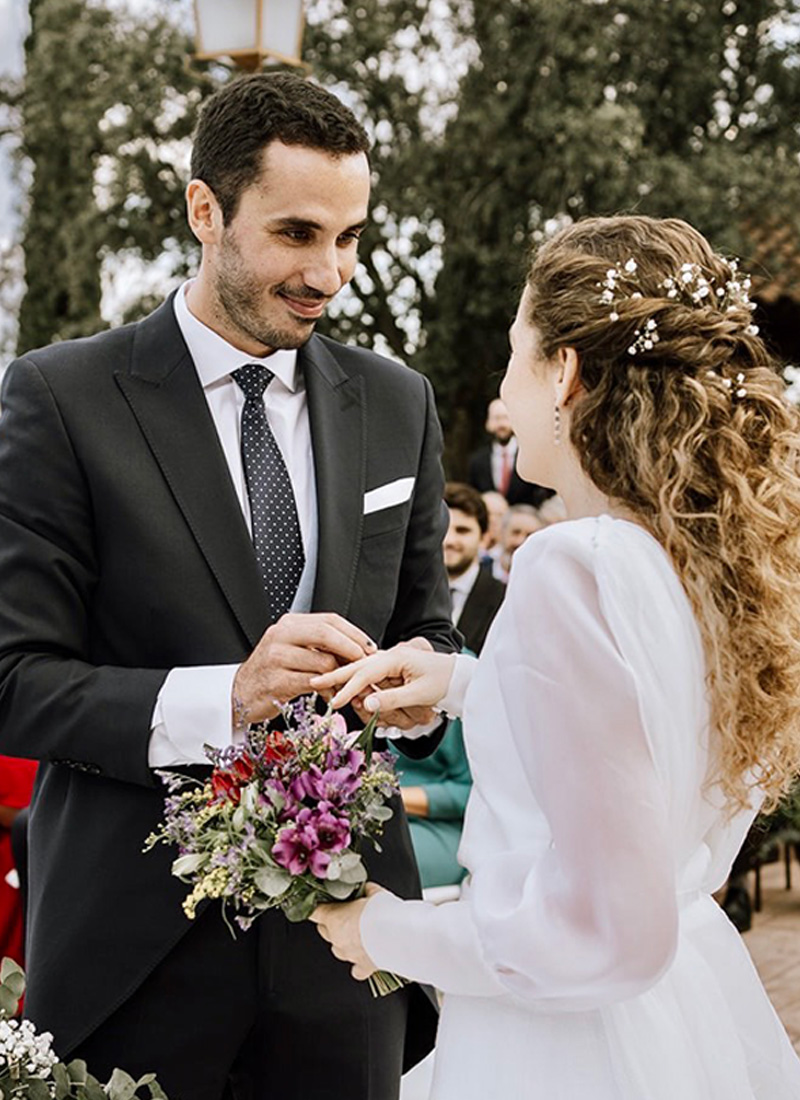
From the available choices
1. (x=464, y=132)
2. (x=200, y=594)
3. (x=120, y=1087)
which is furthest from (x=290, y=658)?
(x=464, y=132)

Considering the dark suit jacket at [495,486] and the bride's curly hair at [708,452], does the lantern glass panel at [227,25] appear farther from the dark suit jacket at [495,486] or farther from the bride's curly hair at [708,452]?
the bride's curly hair at [708,452]

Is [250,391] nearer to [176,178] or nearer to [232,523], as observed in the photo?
[232,523]

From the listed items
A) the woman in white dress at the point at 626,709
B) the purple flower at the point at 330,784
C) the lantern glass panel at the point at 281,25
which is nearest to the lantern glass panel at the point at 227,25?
the lantern glass panel at the point at 281,25

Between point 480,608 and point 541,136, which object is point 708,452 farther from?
point 541,136

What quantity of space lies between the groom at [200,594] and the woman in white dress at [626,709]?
0.42 meters

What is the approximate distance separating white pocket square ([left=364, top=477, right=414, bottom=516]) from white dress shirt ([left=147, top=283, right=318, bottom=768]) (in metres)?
0.10

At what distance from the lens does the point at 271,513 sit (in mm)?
2287

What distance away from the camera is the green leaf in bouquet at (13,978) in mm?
2125

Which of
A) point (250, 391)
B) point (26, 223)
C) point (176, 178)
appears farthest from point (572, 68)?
point (250, 391)

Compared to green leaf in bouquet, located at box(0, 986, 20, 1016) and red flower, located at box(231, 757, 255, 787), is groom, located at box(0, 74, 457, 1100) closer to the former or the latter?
green leaf in bouquet, located at box(0, 986, 20, 1016)

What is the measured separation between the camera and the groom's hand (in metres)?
1.93

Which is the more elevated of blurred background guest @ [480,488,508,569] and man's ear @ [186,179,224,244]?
man's ear @ [186,179,224,244]

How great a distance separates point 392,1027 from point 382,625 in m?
0.68

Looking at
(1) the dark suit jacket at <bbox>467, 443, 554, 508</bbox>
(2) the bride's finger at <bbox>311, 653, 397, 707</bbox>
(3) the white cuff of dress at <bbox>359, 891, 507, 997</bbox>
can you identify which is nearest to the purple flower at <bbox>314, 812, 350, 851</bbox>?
(3) the white cuff of dress at <bbox>359, 891, 507, 997</bbox>
